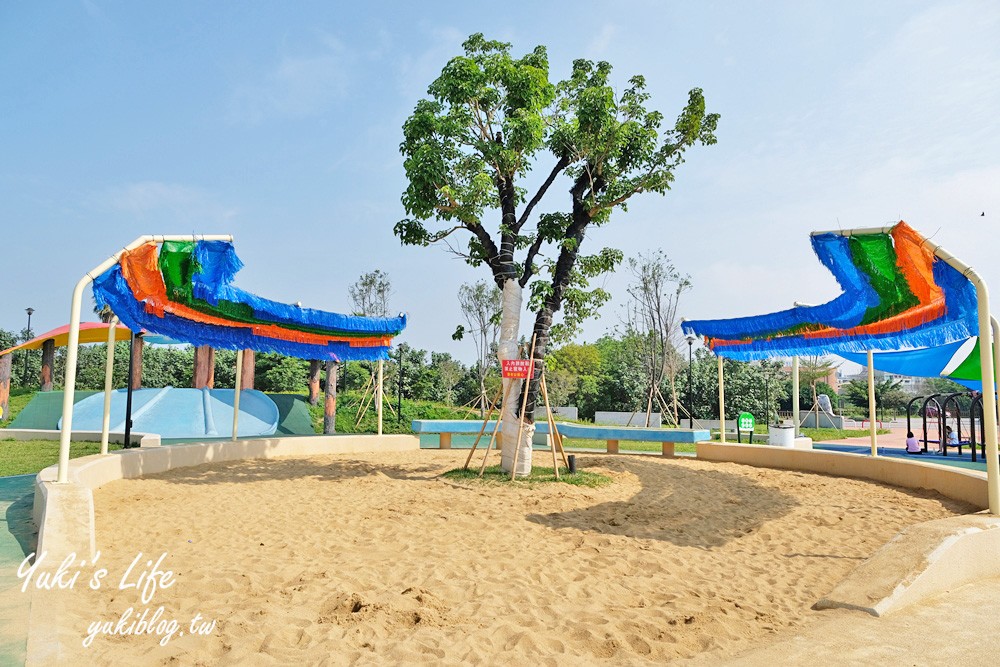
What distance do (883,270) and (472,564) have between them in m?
6.06

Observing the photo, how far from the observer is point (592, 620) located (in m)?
4.11

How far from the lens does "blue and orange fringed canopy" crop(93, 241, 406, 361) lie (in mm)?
8039

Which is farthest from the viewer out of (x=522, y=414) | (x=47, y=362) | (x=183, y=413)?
(x=47, y=362)

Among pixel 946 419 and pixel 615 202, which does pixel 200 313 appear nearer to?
pixel 615 202

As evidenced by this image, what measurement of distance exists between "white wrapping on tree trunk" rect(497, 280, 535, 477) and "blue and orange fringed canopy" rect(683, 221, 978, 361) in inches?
187

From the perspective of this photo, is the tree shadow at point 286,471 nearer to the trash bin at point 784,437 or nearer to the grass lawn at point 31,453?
the grass lawn at point 31,453

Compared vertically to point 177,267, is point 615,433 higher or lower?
lower

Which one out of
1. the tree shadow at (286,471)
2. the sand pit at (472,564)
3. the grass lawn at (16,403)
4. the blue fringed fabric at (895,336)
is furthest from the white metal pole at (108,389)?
the grass lawn at (16,403)

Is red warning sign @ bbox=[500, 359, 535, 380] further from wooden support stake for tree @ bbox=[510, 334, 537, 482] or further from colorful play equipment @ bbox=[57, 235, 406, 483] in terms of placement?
colorful play equipment @ bbox=[57, 235, 406, 483]

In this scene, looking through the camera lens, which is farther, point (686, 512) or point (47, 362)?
point (47, 362)

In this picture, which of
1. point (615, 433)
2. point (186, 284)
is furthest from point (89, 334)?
point (615, 433)

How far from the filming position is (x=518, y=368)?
998 cm

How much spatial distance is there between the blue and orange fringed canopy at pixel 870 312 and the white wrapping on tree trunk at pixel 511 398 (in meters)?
4.75

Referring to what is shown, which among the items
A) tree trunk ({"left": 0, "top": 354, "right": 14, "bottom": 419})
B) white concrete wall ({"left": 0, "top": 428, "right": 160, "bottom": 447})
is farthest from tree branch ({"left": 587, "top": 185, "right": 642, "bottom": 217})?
tree trunk ({"left": 0, "top": 354, "right": 14, "bottom": 419})
